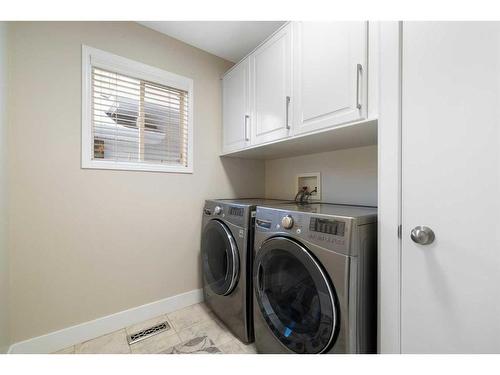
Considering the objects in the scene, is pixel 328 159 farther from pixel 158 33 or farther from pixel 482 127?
pixel 158 33

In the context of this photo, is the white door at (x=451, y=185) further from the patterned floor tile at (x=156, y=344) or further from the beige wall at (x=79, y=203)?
the beige wall at (x=79, y=203)

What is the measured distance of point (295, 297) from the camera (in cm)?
109

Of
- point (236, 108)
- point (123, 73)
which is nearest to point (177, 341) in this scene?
point (236, 108)

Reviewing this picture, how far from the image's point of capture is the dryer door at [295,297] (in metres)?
0.94

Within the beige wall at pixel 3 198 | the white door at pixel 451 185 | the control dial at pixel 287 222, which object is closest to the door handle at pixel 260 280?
the control dial at pixel 287 222

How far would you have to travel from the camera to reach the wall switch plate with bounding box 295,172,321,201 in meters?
1.83

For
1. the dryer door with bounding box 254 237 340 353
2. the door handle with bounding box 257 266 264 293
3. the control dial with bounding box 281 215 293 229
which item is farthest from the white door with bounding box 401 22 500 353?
the door handle with bounding box 257 266 264 293

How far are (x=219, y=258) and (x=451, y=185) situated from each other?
1.43m

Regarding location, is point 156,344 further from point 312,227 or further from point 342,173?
point 342,173

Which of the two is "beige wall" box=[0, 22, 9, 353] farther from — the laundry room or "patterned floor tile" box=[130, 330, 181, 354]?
"patterned floor tile" box=[130, 330, 181, 354]

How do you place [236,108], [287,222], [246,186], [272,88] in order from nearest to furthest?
1. [287,222]
2. [272,88]
3. [236,108]
4. [246,186]

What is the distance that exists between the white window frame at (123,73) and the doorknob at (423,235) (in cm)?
164

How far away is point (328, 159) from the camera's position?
1.77 m
